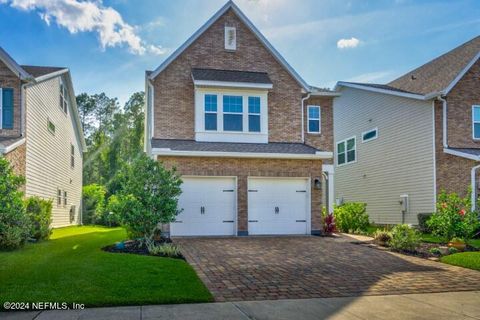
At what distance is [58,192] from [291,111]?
41.8 feet

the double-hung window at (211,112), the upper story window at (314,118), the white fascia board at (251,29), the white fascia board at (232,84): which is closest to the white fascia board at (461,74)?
the upper story window at (314,118)

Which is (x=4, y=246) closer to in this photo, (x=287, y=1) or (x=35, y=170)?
(x=35, y=170)

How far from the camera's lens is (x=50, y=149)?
2058cm

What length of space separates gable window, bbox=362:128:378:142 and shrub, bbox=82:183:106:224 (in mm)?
17235

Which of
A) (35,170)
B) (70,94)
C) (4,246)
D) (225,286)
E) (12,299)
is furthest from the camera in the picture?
(70,94)

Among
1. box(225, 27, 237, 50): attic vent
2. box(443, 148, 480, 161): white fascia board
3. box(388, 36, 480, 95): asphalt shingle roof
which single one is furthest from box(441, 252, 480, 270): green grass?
box(225, 27, 237, 50): attic vent

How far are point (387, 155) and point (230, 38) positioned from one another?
9733 millimetres

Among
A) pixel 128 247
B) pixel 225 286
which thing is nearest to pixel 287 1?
pixel 128 247

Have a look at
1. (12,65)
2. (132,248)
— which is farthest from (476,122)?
(12,65)

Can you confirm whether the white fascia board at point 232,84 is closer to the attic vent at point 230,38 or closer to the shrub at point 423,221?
the attic vent at point 230,38

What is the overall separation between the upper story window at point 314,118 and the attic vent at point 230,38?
5.00 meters

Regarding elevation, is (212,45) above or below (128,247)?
above

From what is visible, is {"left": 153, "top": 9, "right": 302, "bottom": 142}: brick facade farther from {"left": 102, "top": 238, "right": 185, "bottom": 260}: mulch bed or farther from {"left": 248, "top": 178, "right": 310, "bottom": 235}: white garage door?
{"left": 102, "top": 238, "right": 185, "bottom": 260}: mulch bed

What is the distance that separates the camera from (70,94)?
24906mm
